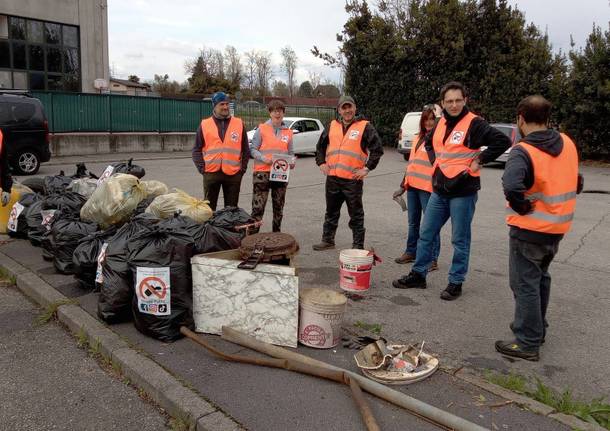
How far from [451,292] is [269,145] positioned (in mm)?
2711

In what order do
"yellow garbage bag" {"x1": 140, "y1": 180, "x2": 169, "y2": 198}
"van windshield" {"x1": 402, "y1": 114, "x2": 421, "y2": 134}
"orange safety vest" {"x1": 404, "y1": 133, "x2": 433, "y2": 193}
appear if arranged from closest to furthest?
"orange safety vest" {"x1": 404, "y1": 133, "x2": 433, "y2": 193}, "yellow garbage bag" {"x1": 140, "y1": 180, "x2": 169, "y2": 198}, "van windshield" {"x1": 402, "y1": 114, "x2": 421, "y2": 134}

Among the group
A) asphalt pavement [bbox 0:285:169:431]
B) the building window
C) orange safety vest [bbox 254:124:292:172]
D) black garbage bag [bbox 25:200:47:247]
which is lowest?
asphalt pavement [bbox 0:285:169:431]

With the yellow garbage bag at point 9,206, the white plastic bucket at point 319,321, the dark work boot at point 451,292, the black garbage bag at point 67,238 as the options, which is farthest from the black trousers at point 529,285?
the yellow garbage bag at point 9,206

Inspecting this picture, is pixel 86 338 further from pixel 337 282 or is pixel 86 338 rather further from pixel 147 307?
pixel 337 282

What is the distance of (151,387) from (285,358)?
841 mm

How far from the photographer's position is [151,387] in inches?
125

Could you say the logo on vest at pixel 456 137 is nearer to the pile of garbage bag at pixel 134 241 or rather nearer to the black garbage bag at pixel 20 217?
the pile of garbage bag at pixel 134 241

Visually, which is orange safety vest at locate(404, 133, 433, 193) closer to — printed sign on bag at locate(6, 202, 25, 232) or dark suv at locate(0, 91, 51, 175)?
printed sign on bag at locate(6, 202, 25, 232)

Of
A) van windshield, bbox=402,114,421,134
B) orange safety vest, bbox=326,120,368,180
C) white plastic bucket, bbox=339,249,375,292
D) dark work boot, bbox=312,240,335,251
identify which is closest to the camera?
white plastic bucket, bbox=339,249,375,292

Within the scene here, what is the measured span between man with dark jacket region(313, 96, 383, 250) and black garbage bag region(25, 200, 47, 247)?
3.39 metres

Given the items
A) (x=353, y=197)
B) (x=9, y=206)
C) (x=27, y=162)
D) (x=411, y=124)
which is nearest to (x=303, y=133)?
(x=411, y=124)

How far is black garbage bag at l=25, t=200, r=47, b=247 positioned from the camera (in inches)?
244

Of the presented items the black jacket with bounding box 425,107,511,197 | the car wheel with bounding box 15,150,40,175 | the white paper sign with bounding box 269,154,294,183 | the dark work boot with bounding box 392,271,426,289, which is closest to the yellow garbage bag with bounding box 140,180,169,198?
the white paper sign with bounding box 269,154,294,183

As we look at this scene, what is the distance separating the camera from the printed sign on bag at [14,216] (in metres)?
6.50
